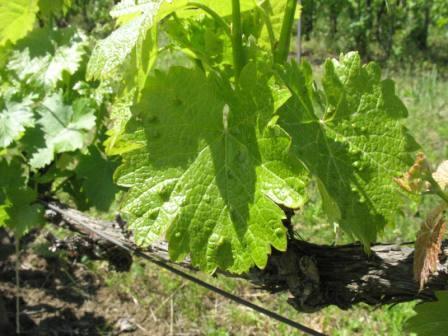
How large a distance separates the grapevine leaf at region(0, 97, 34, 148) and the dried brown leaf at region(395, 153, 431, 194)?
1.41 metres

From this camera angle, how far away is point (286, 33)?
0.88m

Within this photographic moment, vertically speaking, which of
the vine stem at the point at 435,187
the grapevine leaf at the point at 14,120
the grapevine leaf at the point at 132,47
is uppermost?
the grapevine leaf at the point at 132,47

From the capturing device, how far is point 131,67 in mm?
733

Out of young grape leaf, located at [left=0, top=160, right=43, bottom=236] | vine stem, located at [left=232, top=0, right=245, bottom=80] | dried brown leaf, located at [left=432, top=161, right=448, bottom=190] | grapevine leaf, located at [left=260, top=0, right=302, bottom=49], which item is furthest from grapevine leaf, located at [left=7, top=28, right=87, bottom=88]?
dried brown leaf, located at [left=432, top=161, right=448, bottom=190]

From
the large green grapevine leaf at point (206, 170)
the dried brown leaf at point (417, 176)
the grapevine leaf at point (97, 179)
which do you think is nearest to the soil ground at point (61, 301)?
the grapevine leaf at point (97, 179)

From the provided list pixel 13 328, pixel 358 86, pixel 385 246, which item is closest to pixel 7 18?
pixel 358 86

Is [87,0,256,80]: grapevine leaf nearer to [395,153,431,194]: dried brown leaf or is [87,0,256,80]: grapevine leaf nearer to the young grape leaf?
[395,153,431,194]: dried brown leaf

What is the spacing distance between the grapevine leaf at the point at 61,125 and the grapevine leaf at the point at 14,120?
0.08 metres

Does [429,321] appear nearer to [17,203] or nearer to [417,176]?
[417,176]

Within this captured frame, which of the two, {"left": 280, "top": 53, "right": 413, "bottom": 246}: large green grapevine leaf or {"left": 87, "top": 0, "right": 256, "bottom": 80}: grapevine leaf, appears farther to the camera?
{"left": 280, "top": 53, "right": 413, "bottom": 246}: large green grapevine leaf

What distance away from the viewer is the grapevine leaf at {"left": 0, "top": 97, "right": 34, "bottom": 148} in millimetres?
1763

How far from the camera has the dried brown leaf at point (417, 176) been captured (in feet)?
2.27

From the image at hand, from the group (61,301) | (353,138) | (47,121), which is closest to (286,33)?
(353,138)

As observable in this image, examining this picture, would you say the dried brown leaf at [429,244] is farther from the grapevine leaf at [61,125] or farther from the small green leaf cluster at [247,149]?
the grapevine leaf at [61,125]
